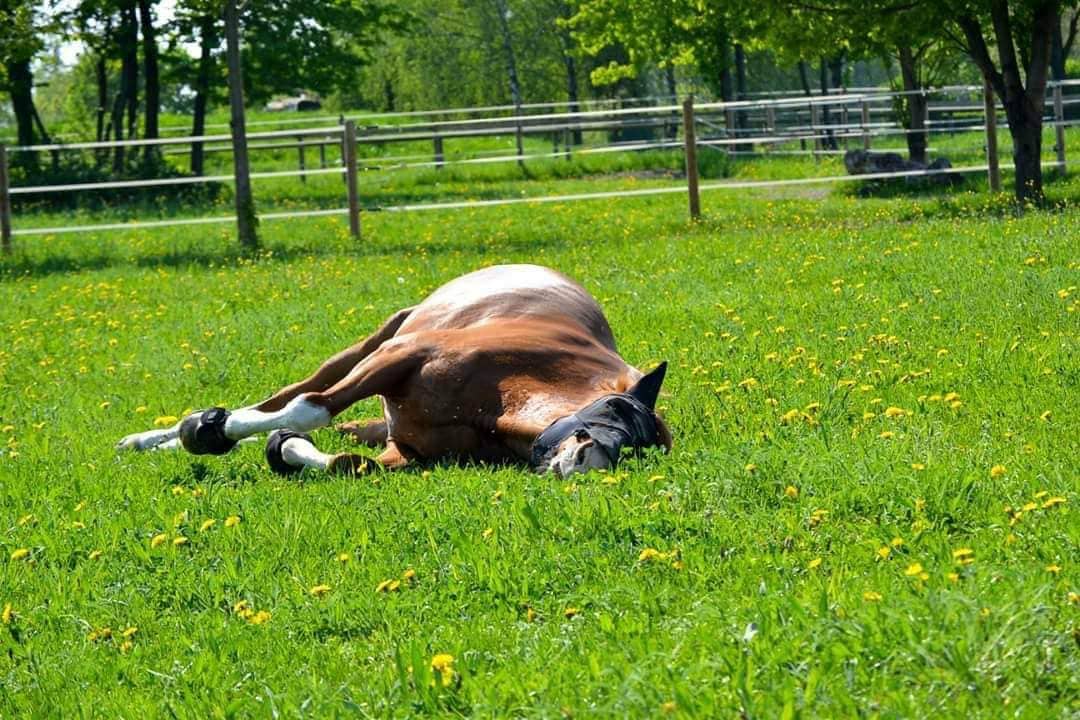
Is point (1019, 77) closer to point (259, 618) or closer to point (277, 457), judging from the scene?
point (277, 457)

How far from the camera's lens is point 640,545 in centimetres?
491

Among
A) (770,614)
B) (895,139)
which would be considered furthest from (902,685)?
(895,139)

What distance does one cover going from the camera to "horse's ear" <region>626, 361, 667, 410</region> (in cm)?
621

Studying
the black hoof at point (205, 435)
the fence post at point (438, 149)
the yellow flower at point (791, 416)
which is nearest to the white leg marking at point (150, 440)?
the black hoof at point (205, 435)

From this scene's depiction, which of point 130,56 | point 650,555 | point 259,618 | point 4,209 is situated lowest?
point 259,618

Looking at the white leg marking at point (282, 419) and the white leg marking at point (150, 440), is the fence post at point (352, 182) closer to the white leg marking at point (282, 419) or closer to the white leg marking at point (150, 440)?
the white leg marking at point (150, 440)

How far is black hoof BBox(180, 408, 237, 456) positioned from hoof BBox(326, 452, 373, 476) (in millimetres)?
774

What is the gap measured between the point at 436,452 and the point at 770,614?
10.4 feet

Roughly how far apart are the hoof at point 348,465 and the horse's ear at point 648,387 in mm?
1212

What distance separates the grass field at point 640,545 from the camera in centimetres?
362

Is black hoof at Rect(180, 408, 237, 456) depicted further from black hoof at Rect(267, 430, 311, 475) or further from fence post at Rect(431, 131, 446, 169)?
fence post at Rect(431, 131, 446, 169)

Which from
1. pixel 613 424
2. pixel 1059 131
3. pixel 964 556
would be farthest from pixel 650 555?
pixel 1059 131

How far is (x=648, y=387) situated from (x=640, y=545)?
1.42 metres

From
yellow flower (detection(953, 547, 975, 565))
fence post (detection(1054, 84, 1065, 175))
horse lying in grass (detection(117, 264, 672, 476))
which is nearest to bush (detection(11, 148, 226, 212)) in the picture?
fence post (detection(1054, 84, 1065, 175))
